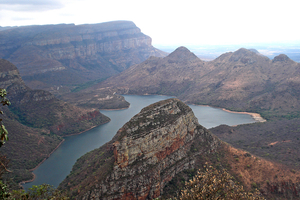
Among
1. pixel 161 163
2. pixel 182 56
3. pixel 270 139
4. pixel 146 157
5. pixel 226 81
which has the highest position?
pixel 182 56

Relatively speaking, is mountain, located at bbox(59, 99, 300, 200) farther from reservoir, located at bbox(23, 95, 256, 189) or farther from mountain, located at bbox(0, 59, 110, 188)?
mountain, located at bbox(0, 59, 110, 188)

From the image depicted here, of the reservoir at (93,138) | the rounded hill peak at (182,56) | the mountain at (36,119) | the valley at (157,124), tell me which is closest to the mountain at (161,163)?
the valley at (157,124)

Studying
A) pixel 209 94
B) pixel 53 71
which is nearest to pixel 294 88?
pixel 209 94

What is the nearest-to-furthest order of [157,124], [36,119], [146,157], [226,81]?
[146,157] → [157,124] → [36,119] → [226,81]

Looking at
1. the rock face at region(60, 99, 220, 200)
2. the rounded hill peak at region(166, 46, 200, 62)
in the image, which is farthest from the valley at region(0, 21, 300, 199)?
the rounded hill peak at region(166, 46, 200, 62)

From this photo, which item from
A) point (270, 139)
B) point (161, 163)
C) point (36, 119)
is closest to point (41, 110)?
point (36, 119)

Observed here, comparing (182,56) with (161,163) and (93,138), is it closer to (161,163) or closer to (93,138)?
(93,138)
